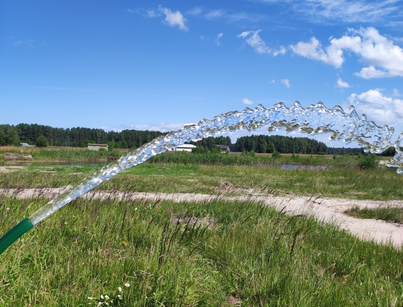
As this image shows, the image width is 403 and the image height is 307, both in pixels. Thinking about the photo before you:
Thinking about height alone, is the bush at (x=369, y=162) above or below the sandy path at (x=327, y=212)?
above

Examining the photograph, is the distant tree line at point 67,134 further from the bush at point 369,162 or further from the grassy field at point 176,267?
the grassy field at point 176,267

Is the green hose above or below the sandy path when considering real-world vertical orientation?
above

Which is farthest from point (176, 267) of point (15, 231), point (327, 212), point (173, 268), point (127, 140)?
point (127, 140)

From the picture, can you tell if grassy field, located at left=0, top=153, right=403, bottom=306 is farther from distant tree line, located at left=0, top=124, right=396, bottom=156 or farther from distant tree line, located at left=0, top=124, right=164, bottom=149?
distant tree line, located at left=0, top=124, right=164, bottom=149

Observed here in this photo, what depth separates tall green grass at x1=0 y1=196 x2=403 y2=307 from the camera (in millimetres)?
2881

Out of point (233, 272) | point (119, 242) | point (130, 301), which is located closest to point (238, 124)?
point (233, 272)

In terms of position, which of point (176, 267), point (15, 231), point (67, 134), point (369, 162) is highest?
point (67, 134)

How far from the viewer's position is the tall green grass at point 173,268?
2881mm

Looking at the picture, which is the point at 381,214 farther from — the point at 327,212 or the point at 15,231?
the point at 15,231

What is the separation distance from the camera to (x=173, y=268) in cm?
318

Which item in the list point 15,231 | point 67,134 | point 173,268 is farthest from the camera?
point 67,134

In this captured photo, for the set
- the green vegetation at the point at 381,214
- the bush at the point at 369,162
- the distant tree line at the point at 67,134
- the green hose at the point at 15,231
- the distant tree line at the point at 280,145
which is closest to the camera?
the green hose at the point at 15,231

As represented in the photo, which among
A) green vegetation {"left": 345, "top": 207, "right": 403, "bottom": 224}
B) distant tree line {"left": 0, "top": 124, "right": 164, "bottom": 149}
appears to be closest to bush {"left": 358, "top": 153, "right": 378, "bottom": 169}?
green vegetation {"left": 345, "top": 207, "right": 403, "bottom": 224}

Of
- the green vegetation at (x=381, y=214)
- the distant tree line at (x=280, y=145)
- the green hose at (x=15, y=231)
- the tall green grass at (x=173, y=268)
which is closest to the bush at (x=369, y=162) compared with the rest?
the green vegetation at (x=381, y=214)
